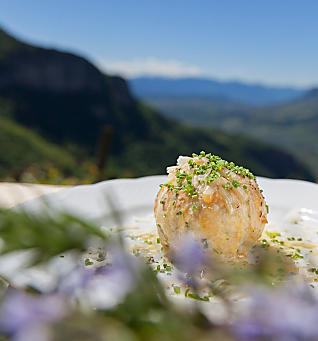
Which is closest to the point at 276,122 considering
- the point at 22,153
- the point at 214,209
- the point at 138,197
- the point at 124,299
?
the point at 22,153

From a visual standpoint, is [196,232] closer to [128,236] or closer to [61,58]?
[128,236]

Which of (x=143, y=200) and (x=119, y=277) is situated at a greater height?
(x=119, y=277)

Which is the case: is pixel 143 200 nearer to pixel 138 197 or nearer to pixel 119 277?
pixel 138 197

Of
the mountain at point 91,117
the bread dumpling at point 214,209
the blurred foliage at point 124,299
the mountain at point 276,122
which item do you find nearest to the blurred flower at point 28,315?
the blurred foliage at point 124,299

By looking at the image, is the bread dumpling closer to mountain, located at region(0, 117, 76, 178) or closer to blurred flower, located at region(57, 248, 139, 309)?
blurred flower, located at region(57, 248, 139, 309)

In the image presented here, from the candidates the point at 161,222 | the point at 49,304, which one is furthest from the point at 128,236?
the point at 49,304
